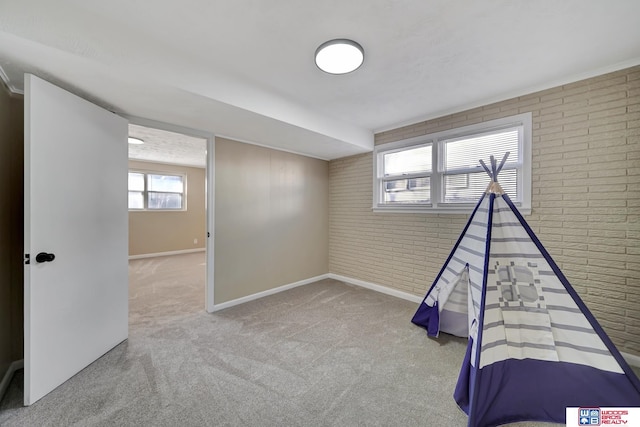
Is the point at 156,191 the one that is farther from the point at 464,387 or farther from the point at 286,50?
the point at 464,387

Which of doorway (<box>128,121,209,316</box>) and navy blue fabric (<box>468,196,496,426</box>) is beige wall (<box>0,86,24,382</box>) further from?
navy blue fabric (<box>468,196,496,426</box>)

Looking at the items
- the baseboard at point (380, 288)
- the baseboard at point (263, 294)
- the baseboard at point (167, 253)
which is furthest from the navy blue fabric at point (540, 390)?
the baseboard at point (167, 253)

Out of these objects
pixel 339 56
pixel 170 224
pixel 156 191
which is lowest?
pixel 170 224

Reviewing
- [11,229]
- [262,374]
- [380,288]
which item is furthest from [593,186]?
[11,229]

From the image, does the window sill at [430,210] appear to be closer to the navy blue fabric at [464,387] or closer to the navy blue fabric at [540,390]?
the navy blue fabric at [540,390]

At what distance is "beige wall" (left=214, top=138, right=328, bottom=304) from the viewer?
3246 millimetres

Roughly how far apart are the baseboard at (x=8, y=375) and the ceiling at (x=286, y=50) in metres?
2.20

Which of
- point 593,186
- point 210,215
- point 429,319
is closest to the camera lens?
point 593,186

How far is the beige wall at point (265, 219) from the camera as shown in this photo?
3246 millimetres

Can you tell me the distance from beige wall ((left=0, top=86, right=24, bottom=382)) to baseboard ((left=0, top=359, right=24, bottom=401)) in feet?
0.12

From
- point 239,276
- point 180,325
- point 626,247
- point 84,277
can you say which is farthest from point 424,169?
point 84,277

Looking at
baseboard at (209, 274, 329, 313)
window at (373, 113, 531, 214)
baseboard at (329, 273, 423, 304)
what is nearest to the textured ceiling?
baseboard at (209, 274, 329, 313)

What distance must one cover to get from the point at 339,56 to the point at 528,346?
2.49 metres

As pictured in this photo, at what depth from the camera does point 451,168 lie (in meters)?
3.16
